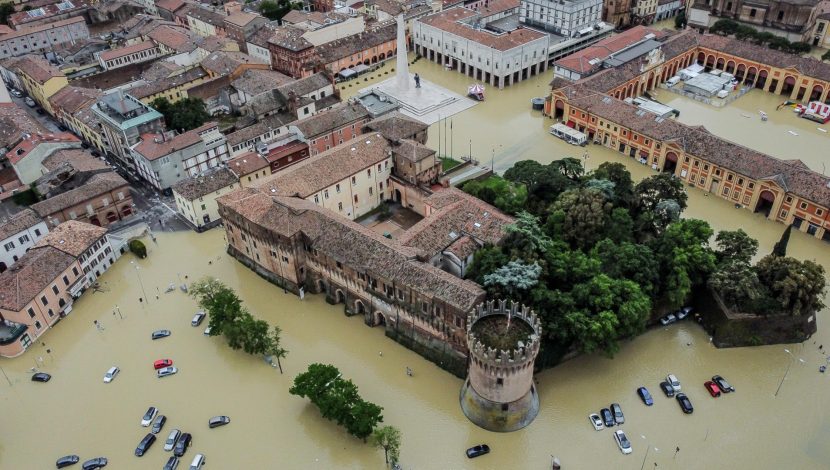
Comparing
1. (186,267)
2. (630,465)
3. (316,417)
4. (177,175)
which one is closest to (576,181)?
(630,465)

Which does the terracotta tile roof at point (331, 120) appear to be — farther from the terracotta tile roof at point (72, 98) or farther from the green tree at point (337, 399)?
the green tree at point (337, 399)

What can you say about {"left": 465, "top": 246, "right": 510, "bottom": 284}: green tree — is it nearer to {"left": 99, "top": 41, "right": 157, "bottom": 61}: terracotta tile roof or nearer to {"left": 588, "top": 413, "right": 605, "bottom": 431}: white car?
{"left": 588, "top": 413, "right": 605, "bottom": 431}: white car

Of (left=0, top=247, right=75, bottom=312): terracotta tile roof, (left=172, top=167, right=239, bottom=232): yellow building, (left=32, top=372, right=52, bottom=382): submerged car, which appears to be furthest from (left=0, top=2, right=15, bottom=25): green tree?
(left=32, top=372, right=52, bottom=382): submerged car

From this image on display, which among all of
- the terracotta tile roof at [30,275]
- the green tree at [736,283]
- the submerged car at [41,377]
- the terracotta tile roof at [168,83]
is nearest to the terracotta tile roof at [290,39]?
the terracotta tile roof at [168,83]

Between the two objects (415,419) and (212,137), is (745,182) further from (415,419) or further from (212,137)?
(212,137)

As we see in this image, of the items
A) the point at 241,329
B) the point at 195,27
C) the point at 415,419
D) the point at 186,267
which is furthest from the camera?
the point at 195,27

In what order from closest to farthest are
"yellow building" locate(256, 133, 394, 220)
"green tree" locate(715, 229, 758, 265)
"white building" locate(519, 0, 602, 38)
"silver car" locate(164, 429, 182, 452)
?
"silver car" locate(164, 429, 182, 452) → "green tree" locate(715, 229, 758, 265) → "yellow building" locate(256, 133, 394, 220) → "white building" locate(519, 0, 602, 38)

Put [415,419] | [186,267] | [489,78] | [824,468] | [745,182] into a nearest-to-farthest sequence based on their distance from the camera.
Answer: [824,468], [415,419], [186,267], [745,182], [489,78]
